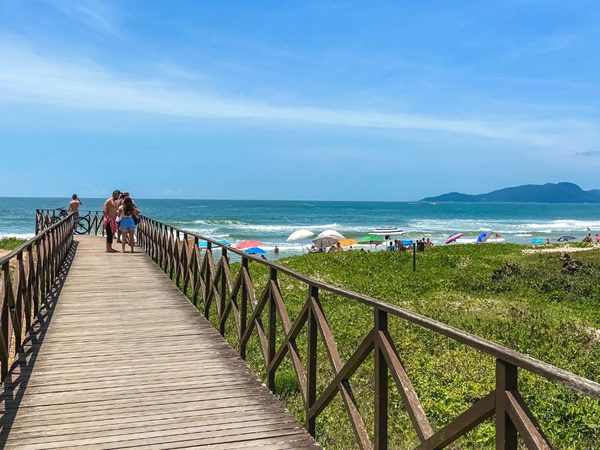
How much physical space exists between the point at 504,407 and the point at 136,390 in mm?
3889

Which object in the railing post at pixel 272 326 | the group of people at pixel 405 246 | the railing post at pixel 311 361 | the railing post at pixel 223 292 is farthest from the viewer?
A: the group of people at pixel 405 246

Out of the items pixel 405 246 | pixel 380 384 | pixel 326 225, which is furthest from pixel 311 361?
pixel 326 225

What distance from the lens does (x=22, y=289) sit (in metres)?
6.97

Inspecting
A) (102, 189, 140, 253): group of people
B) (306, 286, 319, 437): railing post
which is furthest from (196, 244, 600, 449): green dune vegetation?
(102, 189, 140, 253): group of people

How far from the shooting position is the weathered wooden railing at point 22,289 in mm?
5743

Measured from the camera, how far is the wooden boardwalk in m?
4.41

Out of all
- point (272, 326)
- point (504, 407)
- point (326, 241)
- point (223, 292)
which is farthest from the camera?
point (326, 241)

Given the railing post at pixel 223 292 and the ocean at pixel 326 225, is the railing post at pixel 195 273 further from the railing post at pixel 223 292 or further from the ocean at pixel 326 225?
the ocean at pixel 326 225

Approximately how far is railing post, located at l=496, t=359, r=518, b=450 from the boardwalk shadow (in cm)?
344

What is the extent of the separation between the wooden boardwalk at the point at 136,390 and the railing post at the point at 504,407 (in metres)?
2.17

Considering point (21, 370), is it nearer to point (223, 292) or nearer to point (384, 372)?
point (223, 292)

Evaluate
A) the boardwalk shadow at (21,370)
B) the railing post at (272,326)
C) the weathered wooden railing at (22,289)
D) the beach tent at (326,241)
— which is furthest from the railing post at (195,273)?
the beach tent at (326,241)

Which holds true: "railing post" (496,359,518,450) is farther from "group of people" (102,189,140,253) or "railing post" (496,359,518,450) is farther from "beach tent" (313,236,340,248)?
"beach tent" (313,236,340,248)

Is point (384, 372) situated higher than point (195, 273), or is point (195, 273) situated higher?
point (384, 372)
